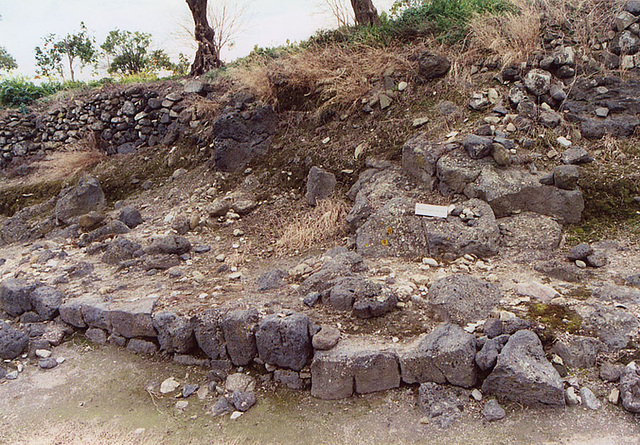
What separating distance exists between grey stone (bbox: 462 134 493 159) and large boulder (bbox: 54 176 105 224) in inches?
212

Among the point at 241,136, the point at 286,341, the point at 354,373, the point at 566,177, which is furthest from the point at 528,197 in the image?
the point at 241,136

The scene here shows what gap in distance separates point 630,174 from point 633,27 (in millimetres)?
2108

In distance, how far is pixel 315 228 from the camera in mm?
5406

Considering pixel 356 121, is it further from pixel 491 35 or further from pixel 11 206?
pixel 11 206

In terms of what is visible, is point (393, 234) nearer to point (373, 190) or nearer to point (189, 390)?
point (373, 190)

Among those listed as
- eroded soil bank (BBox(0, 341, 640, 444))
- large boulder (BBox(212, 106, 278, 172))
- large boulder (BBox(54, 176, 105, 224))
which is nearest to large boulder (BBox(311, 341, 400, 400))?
eroded soil bank (BBox(0, 341, 640, 444))

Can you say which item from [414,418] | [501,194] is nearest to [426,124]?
[501,194]

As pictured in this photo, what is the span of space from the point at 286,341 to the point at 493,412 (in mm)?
1398

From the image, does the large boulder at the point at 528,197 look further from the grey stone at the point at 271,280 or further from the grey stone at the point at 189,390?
the grey stone at the point at 189,390

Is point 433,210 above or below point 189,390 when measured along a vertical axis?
above

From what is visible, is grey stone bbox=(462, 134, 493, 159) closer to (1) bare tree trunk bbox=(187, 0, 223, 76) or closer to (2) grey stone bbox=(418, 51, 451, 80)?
(2) grey stone bbox=(418, 51, 451, 80)

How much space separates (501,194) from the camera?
4824 mm

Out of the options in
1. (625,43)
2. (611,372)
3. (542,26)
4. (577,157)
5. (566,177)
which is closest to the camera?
(611,372)

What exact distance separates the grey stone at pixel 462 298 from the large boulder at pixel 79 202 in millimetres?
5427
